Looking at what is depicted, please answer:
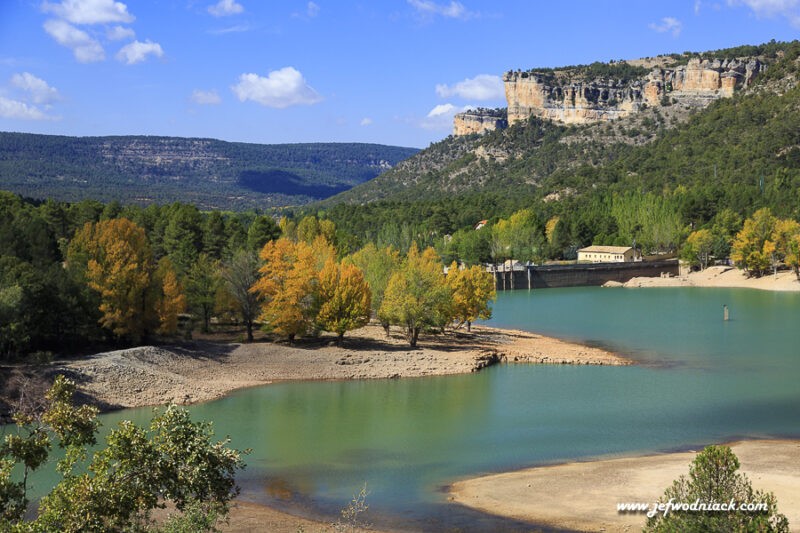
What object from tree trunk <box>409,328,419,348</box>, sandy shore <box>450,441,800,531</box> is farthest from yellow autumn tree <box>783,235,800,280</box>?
sandy shore <box>450,441,800,531</box>

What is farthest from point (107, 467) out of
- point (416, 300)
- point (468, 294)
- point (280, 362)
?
point (468, 294)

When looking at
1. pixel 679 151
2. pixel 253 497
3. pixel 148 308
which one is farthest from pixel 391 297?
pixel 679 151

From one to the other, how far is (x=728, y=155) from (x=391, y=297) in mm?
98337

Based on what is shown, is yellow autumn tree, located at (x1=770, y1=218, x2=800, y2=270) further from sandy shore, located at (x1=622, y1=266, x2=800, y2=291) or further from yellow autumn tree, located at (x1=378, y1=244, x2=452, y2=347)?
yellow autumn tree, located at (x1=378, y1=244, x2=452, y2=347)

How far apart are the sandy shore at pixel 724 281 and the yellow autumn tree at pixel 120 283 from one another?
218 feet

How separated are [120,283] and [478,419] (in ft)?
64.5

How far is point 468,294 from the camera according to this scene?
59688mm

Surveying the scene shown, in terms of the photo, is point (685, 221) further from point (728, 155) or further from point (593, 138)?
point (593, 138)

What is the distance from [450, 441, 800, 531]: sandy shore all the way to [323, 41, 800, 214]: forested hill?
87.3m

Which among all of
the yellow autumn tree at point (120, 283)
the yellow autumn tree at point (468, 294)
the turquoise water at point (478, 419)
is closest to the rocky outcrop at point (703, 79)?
the turquoise water at point (478, 419)

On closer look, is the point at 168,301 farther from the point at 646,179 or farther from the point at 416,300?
the point at 646,179

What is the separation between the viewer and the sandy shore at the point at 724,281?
94625 millimetres

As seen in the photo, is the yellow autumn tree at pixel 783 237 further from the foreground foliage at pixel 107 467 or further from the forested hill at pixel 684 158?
the foreground foliage at pixel 107 467

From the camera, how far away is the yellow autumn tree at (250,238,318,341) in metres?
52.3
